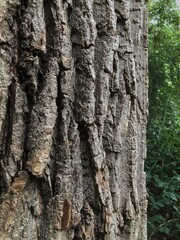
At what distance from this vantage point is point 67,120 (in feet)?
2.67

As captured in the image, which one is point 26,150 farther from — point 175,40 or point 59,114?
point 175,40

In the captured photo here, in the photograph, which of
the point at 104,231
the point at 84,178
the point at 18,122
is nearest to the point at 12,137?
the point at 18,122

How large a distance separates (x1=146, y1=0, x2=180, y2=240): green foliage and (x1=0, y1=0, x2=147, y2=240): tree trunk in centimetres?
159

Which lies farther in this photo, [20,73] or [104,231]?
[104,231]

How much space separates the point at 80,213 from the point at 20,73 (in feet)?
1.11

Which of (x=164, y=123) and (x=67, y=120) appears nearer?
(x=67, y=120)

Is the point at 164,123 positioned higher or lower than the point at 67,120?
higher

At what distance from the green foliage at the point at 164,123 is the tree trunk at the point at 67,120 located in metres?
1.59

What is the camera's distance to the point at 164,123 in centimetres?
343

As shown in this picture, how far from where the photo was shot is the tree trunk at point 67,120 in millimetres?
744

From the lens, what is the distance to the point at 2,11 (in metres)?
0.71

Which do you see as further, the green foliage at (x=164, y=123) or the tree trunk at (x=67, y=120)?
the green foliage at (x=164, y=123)

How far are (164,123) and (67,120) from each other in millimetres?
2713

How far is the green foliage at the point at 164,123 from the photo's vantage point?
2611 mm
